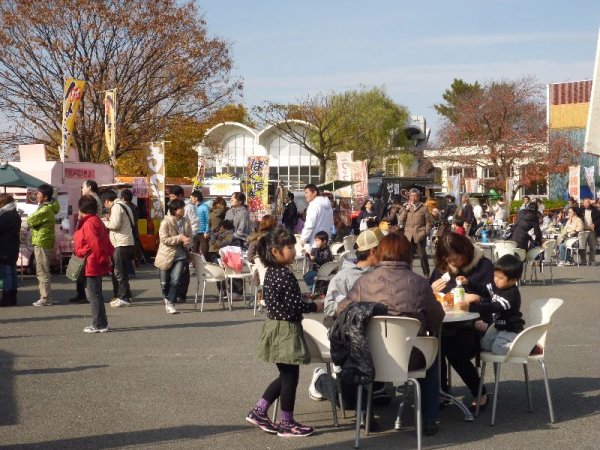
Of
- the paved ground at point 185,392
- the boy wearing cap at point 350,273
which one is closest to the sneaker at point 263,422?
the paved ground at point 185,392

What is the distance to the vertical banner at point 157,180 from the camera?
25969 millimetres

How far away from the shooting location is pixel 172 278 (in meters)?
13.8

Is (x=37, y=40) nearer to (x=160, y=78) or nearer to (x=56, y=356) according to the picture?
(x=160, y=78)

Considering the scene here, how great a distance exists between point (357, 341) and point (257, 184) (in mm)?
22455

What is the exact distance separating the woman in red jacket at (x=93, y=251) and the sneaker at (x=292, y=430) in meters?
5.35

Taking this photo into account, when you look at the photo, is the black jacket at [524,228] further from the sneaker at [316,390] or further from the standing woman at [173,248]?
the sneaker at [316,390]

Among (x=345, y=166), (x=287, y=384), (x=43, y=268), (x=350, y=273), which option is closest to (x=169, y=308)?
(x=43, y=268)

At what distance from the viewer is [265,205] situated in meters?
28.3

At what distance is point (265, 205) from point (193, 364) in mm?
18870

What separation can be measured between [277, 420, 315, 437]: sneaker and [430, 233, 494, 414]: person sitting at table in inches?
53.6

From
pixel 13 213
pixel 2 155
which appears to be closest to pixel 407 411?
pixel 13 213

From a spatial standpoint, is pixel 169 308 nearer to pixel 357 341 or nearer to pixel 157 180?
pixel 357 341

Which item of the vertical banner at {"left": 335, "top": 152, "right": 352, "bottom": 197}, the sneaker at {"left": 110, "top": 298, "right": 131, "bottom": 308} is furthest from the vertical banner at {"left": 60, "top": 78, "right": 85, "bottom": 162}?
the vertical banner at {"left": 335, "top": 152, "right": 352, "bottom": 197}

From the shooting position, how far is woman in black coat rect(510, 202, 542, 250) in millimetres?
17438
